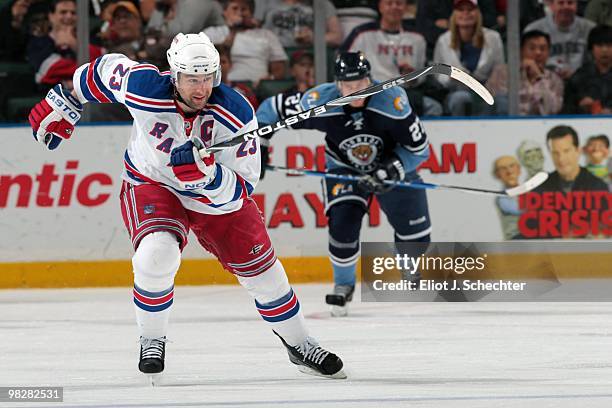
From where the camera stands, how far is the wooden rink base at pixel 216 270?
312 inches

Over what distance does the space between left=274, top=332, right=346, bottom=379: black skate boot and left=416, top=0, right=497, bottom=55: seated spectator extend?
4.23m

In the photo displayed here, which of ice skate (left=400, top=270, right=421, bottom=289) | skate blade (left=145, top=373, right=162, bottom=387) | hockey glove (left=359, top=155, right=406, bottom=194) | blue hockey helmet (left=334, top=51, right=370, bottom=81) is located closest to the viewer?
skate blade (left=145, top=373, right=162, bottom=387)

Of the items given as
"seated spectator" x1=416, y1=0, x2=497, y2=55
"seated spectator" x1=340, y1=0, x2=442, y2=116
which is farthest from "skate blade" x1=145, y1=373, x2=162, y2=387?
"seated spectator" x1=416, y1=0, x2=497, y2=55

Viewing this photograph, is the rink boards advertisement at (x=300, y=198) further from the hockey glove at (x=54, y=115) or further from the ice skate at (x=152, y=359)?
the ice skate at (x=152, y=359)

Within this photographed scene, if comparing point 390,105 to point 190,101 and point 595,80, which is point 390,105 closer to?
point 190,101

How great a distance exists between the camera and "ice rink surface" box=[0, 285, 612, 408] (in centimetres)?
393

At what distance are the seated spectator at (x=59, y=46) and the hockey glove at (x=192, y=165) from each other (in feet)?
13.8

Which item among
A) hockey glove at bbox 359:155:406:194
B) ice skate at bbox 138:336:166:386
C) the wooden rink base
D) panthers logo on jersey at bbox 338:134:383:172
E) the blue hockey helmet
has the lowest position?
the wooden rink base

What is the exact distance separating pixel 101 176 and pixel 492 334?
3.10 m

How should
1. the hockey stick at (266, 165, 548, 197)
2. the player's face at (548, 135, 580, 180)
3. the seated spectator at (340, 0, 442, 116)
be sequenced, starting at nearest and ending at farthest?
the hockey stick at (266, 165, 548, 197)
the player's face at (548, 135, 580, 180)
the seated spectator at (340, 0, 442, 116)

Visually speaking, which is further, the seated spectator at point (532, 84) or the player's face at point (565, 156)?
the seated spectator at point (532, 84)

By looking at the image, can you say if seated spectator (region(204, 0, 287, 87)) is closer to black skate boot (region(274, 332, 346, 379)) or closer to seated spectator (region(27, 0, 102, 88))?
seated spectator (region(27, 0, 102, 88))

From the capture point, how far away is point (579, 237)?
26.6 feet

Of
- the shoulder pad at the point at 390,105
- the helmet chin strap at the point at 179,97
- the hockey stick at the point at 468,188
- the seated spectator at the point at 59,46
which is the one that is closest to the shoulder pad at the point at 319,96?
the shoulder pad at the point at 390,105
